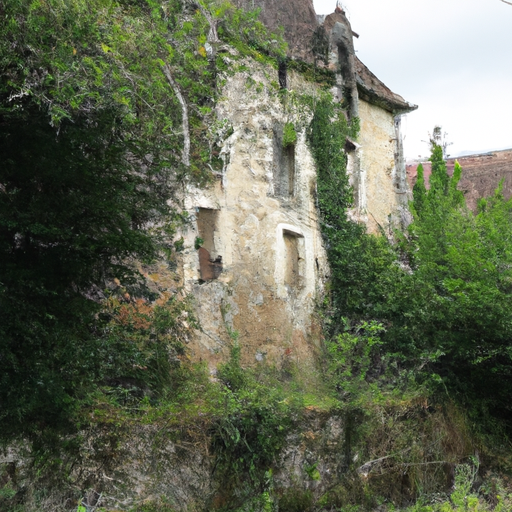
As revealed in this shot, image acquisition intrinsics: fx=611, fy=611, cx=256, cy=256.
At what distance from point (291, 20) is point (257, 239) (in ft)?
18.8

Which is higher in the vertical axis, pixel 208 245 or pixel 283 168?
pixel 283 168

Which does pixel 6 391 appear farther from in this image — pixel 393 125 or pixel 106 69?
pixel 393 125

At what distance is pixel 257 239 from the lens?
11359 mm

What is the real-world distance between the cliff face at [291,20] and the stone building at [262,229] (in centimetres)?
3

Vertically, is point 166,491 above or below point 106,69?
below

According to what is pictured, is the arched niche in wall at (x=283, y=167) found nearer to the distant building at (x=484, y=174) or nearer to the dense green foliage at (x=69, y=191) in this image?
the dense green foliage at (x=69, y=191)

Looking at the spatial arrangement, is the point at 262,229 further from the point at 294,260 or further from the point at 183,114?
the point at 183,114

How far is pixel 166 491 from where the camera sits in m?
7.49

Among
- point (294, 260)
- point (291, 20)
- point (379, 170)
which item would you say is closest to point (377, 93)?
point (379, 170)

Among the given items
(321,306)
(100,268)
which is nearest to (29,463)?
(100,268)

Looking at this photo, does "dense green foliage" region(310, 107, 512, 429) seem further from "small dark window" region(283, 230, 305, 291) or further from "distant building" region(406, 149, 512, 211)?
"distant building" region(406, 149, 512, 211)

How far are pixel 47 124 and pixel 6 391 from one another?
301 centimetres

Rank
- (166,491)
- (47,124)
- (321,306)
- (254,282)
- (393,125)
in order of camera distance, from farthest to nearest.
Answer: (393,125) < (321,306) < (254,282) < (166,491) < (47,124)

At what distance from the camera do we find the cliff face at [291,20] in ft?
44.3
